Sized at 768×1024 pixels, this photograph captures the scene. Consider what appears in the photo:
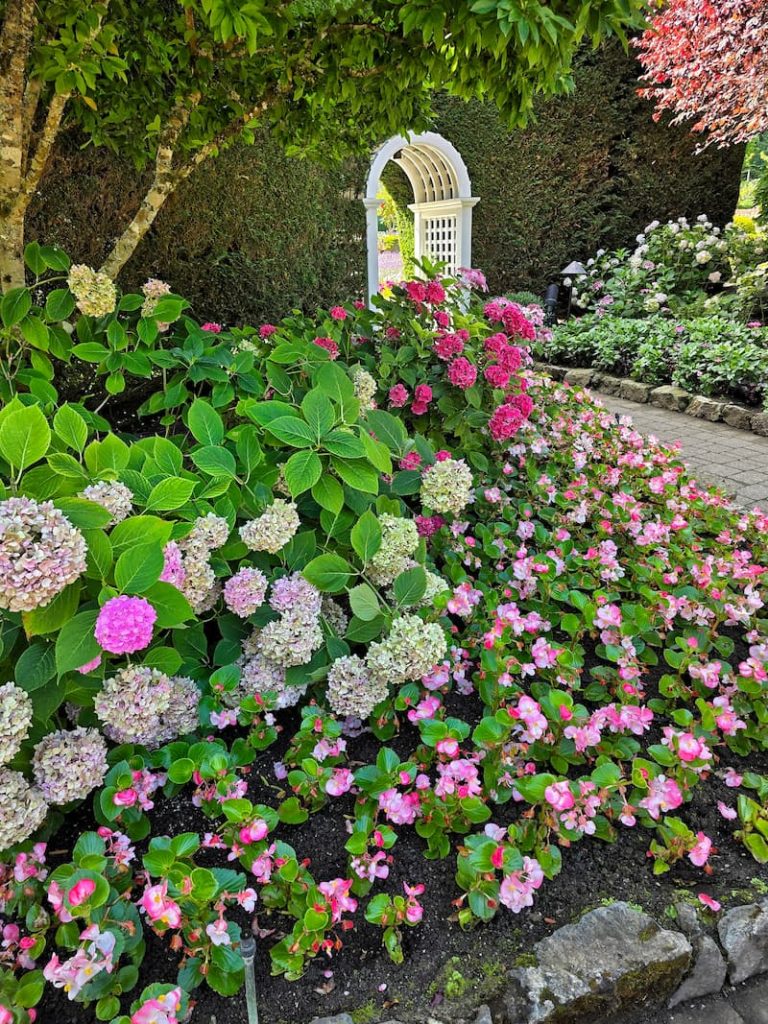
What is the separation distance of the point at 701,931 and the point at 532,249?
8.89m

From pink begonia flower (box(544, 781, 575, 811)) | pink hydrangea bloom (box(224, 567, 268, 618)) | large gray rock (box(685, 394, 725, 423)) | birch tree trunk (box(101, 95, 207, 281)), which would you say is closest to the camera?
pink begonia flower (box(544, 781, 575, 811))

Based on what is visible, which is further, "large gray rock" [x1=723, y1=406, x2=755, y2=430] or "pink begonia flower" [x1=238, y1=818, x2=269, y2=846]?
"large gray rock" [x1=723, y1=406, x2=755, y2=430]

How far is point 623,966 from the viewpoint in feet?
3.74

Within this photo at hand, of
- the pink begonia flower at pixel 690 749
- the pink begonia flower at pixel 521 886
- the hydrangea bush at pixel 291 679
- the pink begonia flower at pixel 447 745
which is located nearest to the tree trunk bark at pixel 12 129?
the hydrangea bush at pixel 291 679

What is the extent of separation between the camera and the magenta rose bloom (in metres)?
1.13

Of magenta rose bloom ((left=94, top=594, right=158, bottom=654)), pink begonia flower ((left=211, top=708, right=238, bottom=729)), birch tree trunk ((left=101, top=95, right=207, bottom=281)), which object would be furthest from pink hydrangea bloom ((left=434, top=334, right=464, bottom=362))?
magenta rose bloom ((left=94, top=594, right=158, bottom=654))

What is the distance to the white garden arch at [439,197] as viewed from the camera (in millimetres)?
7918

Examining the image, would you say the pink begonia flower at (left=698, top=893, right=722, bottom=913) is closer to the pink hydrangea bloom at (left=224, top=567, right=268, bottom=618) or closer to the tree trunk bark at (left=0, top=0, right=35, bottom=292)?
the pink hydrangea bloom at (left=224, top=567, right=268, bottom=618)

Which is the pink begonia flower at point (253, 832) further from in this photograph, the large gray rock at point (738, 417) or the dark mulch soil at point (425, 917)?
the large gray rock at point (738, 417)

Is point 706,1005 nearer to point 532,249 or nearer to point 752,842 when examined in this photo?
point 752,842

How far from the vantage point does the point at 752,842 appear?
4.46 feet

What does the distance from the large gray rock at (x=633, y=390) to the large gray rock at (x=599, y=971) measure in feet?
17.3

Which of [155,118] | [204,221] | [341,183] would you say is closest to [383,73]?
[155,118]

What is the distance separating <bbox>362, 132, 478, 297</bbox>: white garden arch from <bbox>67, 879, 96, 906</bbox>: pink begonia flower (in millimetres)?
7436
